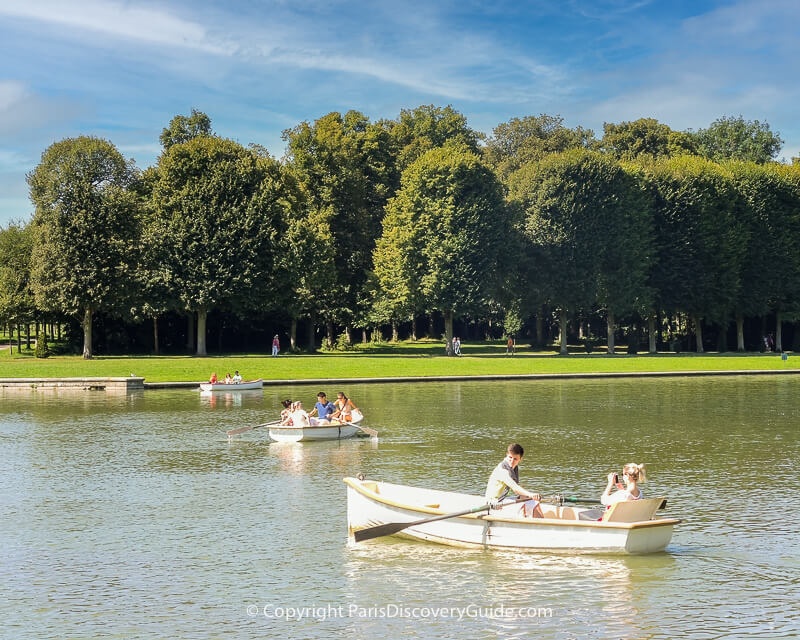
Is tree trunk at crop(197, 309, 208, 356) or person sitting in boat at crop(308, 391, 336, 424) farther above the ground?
tree trunk at crop(197, 309, 208, 356)

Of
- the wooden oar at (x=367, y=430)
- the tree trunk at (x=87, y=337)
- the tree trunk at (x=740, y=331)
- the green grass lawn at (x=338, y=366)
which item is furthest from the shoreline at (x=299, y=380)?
the tree trunk at (x=740, y=331)

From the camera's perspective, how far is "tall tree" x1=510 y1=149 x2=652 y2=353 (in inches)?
3777

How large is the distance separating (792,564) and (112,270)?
7379 centimetres

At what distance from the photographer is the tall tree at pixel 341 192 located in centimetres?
9838

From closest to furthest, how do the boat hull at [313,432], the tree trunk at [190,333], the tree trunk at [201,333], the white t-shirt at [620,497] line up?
1. the white t-shirt at [620,497]
2. the boat hull at [313,432]
3. the tree trunk at [201,333]
4. the tree trunk at [190,333]

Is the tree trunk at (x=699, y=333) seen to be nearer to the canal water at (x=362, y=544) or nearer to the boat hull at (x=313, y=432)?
the canal water at (x=362, y=544)

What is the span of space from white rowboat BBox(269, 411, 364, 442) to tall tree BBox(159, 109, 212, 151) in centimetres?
7254

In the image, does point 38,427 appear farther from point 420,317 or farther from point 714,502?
point 420,317

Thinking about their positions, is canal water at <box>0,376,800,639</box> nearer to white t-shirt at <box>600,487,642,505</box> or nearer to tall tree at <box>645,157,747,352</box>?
white t-shirt at <box>600,487,642,505</box>

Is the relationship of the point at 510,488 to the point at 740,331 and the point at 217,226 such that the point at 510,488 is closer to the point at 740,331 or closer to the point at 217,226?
the point at 217,226

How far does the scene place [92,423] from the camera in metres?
42.1

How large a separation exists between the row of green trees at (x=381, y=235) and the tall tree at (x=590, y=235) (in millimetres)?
165

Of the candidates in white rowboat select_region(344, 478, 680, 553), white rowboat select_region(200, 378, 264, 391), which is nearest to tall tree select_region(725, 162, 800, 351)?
white rowboat select_region(200, 378, 264, 391)

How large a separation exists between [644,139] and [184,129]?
58982 millimetres
